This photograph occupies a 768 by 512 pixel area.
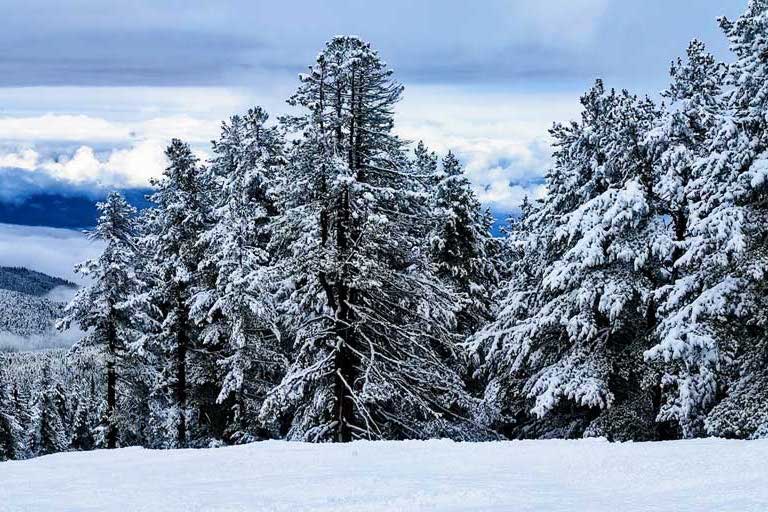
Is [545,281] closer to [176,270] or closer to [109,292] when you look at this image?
[176,270]

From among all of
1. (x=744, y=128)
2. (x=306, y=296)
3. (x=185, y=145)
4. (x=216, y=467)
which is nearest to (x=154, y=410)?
(x=185, y=145)

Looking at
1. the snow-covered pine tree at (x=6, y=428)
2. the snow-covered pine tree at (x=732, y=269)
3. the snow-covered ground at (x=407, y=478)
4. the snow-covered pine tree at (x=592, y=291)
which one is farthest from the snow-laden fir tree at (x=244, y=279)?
the snow-covered pine tree at (x=6, y=428)

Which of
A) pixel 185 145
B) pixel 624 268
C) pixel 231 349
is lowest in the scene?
pixel 231 349

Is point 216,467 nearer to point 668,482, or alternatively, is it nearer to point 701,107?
point 668,482

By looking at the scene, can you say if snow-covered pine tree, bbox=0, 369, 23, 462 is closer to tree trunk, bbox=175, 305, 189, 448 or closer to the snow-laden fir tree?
tree trunk, bbox=175, 305, 189, 448

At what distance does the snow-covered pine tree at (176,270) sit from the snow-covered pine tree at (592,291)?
12397mm

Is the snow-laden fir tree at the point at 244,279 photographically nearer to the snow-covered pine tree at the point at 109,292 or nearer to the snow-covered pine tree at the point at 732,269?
the snow-covered pine tree at the point at 109,292

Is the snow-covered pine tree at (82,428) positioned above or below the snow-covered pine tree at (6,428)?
below

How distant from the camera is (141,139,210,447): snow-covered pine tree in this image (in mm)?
26391

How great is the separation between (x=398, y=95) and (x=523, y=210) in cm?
1621

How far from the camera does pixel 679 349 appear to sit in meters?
14.4

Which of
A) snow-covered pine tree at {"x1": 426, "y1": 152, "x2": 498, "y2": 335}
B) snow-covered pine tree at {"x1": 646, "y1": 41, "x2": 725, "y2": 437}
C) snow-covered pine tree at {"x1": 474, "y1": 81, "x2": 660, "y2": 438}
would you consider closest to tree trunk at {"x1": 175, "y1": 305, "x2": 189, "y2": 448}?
snow-covered pine tree at {"x1": 426, "y1": 152, "x2": 498, "y2": 335}

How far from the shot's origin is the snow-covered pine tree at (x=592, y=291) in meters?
17.0

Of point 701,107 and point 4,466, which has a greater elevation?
point 701,107
